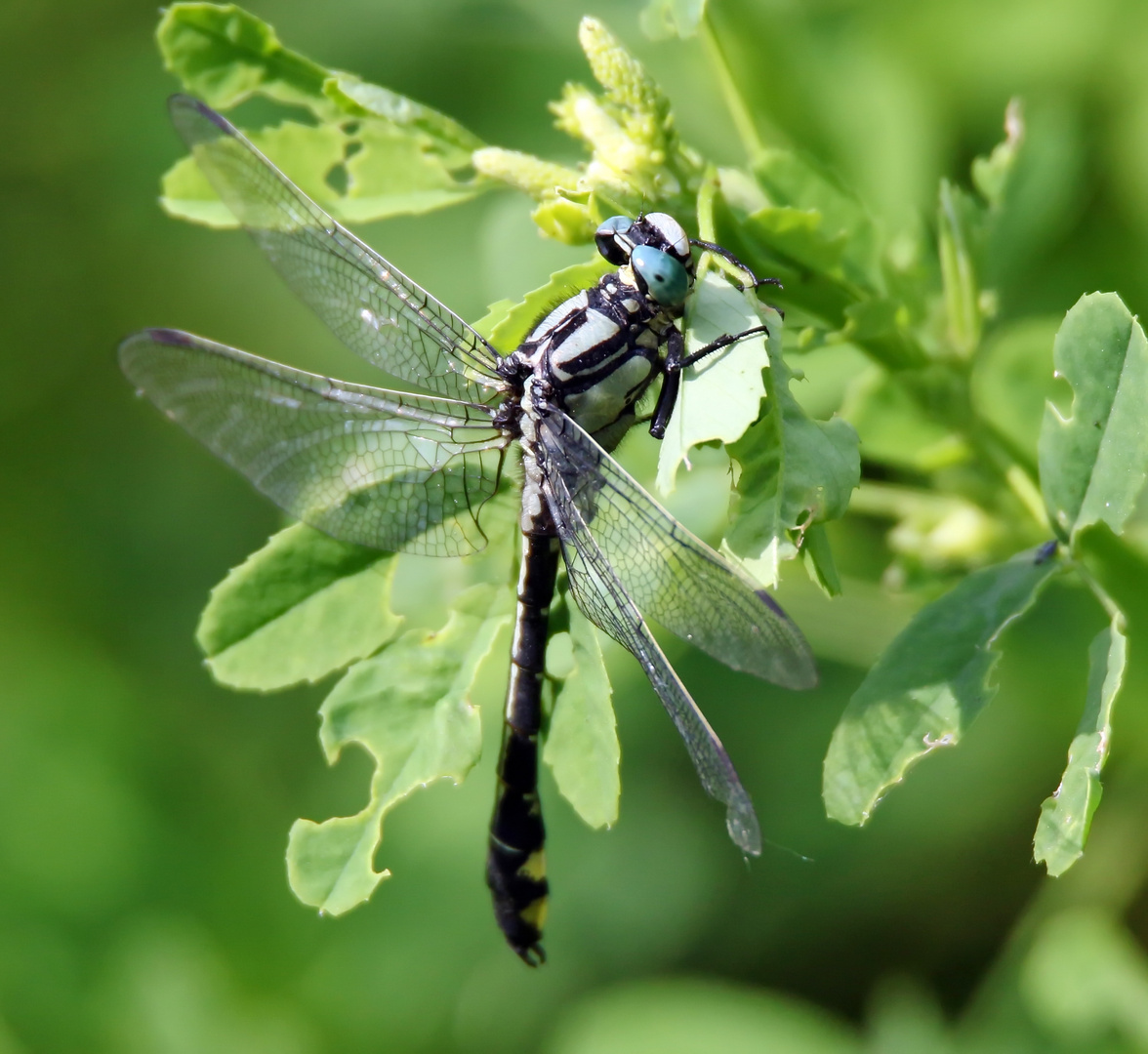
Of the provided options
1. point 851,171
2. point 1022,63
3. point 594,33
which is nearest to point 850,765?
point 594,33

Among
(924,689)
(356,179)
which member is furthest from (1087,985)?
(356,179)

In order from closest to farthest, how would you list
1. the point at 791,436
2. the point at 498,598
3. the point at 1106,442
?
the point at 791,436, the point at 1106,442, the point at 498,598

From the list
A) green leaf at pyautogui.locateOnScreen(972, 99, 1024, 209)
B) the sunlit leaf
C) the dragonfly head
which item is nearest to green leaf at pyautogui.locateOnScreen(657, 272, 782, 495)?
the dragonfly head

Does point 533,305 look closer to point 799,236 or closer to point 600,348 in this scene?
point 600,348

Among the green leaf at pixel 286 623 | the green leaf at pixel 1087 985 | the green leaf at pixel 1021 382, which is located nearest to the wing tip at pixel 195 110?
the green leaf at pixel 286 623

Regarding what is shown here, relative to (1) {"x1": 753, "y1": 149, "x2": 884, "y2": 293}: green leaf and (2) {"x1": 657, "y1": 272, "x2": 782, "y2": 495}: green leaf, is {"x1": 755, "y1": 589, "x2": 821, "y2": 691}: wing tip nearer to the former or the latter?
(2) {"x1": 657, "y1": 272, "x2": 782, "y2": 495}: green leaf

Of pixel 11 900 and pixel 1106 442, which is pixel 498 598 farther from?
pixel 11 900
